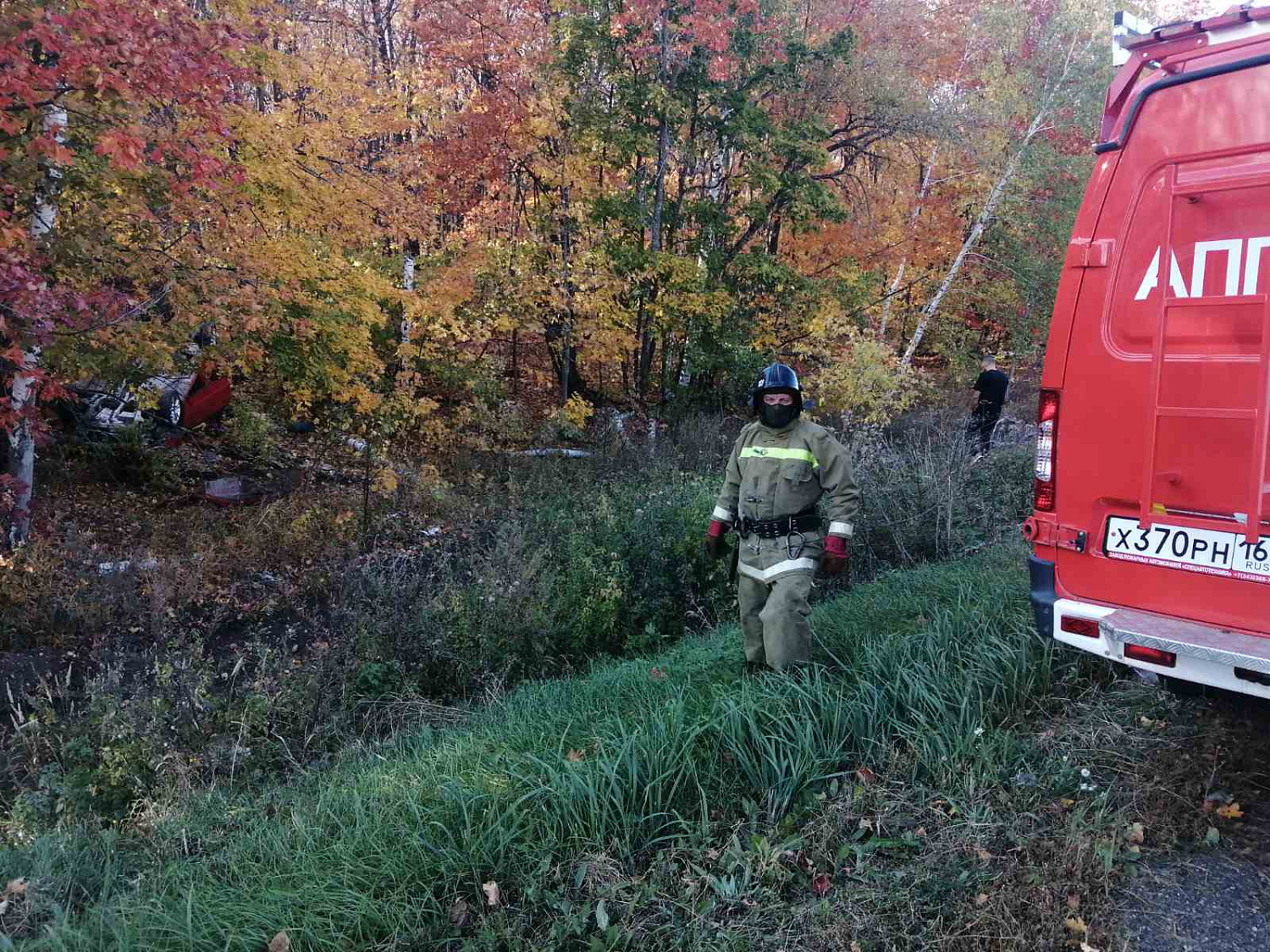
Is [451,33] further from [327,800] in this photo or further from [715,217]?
[327,800]

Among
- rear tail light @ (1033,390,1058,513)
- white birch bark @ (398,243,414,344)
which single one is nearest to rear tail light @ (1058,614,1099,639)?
rear tail light @ (1033,390,1058,513)

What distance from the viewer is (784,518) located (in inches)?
185

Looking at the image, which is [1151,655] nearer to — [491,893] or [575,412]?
[491,893]

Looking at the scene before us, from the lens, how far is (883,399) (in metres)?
13.4

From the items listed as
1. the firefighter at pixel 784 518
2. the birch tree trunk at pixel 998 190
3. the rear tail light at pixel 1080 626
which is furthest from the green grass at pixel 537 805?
the birch tree trunk at pixel 998 190

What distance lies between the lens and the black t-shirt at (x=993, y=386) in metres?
11.8

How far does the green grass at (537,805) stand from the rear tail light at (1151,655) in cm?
64

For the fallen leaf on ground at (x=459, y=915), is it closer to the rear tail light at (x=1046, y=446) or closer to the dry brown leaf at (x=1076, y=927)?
the dry brown leaf at (x=1076, y=927)

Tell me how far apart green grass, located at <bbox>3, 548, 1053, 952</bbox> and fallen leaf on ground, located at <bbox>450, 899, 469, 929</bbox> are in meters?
0.02

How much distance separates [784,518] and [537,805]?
7.00 ft

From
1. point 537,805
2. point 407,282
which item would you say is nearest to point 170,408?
point 407,282

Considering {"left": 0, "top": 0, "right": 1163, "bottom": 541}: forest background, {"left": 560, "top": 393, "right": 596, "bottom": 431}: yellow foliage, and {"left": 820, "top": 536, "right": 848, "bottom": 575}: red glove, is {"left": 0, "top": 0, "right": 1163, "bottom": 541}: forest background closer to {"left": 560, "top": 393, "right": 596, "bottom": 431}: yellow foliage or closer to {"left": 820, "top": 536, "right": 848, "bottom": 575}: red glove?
{"left": 560, "top": 393, "right": 596, "bottom": 431}: yellow foliage

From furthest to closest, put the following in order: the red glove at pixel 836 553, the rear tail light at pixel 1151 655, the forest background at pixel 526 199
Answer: the forest background at pixel 526 199
the red glove at pixel 836 553
the rear tail light at pixel 1151 655

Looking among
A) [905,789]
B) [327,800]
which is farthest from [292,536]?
[905,789]
